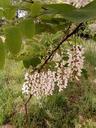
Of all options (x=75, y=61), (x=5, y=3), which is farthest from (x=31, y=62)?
(x=5, y=3)

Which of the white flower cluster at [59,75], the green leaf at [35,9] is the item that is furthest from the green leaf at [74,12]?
the white flower cluster at [59,75]

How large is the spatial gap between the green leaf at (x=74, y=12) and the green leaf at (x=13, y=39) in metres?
0.09

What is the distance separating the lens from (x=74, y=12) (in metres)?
0.52

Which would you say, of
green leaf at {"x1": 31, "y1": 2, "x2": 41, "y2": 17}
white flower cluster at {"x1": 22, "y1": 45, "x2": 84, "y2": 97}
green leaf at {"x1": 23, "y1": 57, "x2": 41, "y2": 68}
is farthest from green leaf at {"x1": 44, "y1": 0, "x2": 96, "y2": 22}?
white flower cluster at {"x1": 22, "y1": 45, "x2": 84, "y2": 97}

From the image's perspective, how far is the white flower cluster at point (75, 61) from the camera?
1177 mm

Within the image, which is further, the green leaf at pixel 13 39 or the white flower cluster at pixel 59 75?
the white flower cluster at pixel 59 75

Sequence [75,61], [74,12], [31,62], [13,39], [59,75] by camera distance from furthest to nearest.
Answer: [59,75]
[75,61]
[31,62]
[13,39]
[74,12]

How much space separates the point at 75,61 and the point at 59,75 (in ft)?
0.42

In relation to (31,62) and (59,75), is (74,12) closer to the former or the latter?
(31,62)

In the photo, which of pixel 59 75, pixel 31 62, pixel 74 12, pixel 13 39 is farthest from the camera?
pixel 59 75

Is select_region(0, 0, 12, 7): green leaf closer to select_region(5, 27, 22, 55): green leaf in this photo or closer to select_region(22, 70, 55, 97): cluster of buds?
select_region(5, 27, 22, 55): green leaf

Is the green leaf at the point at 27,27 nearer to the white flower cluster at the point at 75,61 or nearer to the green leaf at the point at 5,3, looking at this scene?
the green leaf at the point at 5,3

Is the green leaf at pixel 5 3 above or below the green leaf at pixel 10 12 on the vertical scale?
above

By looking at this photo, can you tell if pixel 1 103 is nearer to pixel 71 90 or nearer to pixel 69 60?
pixel 71 90
